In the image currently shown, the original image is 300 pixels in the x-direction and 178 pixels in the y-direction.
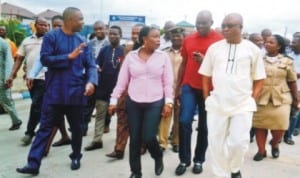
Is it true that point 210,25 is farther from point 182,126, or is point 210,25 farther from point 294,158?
point 294,158

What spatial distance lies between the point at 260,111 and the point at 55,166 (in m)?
3.00

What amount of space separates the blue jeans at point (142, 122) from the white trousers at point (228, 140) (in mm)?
579

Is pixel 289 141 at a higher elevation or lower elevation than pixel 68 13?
lower

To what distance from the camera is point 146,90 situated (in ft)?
15.0

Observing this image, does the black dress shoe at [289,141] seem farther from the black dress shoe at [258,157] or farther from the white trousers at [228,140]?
the white trousers at [228,140]

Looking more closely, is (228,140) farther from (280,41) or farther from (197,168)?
(280,41)

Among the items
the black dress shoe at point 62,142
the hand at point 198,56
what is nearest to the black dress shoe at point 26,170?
the black dress shoe at point 62,142

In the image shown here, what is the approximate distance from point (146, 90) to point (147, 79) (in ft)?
0.39

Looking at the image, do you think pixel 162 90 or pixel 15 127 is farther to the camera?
pixel 15 127

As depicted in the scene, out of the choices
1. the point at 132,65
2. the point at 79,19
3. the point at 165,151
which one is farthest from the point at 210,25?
the point at 165,151

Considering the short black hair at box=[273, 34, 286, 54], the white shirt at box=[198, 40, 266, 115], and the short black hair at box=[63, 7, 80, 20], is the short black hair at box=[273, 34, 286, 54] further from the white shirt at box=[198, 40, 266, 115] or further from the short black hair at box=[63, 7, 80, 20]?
the short black hair at box=[63, 7, 80, 20]

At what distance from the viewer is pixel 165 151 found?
6.28 m

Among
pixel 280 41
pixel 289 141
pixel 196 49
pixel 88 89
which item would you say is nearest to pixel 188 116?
pixel 196 49

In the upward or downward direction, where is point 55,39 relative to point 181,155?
upward
